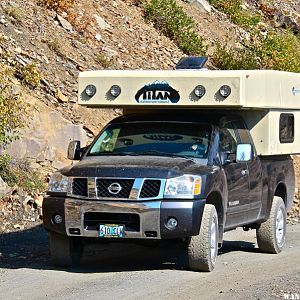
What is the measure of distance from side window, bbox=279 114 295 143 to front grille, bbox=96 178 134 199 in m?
3.56

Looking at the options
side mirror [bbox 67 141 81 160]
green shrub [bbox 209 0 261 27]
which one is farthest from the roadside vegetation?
green shrub [bbox 209 0 261 27]

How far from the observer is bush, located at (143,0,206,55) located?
26023 mm

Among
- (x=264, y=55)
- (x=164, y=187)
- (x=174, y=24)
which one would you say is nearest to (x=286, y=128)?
(x=164, y=187)

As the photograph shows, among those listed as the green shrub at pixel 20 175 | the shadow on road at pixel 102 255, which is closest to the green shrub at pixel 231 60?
the green shrub at pixel 20 175

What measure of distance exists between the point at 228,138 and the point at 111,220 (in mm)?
2341

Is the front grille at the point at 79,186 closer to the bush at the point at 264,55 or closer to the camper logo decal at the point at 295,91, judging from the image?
the camper logo decal at the point at 295,91

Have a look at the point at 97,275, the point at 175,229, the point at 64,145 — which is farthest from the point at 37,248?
the point at 64,145

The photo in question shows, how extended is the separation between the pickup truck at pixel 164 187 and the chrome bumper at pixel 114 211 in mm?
11

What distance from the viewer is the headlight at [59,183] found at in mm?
10891

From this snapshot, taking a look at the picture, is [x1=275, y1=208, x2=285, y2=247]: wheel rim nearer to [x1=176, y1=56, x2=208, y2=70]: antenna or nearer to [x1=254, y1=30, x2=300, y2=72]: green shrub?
[x1=176, y1=56, x2=208, y2=70]: antenna

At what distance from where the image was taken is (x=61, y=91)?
781 inches

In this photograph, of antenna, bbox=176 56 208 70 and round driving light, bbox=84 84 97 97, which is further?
antenna, bbox=176 56 208 70

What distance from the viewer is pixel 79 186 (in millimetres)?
10820

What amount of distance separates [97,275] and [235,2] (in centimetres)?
2169
